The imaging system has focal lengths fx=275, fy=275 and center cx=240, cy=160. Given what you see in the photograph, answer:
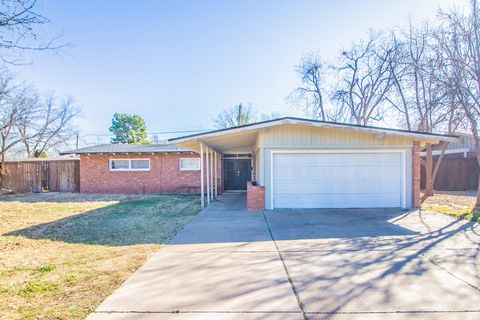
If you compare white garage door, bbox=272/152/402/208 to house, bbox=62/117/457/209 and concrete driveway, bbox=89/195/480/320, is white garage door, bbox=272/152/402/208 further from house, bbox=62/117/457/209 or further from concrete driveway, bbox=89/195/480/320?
concrete driveway, bbox=89/195/480/320

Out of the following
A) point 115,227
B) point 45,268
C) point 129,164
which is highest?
point 129,164

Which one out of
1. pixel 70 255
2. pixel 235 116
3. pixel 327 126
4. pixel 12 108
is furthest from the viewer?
pixel 235 116

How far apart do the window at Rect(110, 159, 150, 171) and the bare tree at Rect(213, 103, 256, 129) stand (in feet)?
61.9

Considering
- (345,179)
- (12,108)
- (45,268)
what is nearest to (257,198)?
(345,179)

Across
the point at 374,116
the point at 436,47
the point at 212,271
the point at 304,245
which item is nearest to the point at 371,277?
the point at 304,245

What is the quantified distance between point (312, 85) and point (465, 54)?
16.3 meters

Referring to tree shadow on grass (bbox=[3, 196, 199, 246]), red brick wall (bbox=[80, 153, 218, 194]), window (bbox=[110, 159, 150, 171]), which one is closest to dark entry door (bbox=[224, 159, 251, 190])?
red brick wall (bbox=[80, 153, 218, 194])

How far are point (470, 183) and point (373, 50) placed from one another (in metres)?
11.7

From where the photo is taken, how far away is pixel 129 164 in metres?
16.4

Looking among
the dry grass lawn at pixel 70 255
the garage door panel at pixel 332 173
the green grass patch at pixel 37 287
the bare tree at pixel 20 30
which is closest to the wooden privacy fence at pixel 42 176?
the dry grass lawn at pixel 70 255

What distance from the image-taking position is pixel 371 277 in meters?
3.59

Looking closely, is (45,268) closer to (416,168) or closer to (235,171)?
(416,168)

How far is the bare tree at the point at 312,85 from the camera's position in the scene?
2497cm

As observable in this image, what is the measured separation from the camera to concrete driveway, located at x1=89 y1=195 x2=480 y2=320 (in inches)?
110
